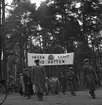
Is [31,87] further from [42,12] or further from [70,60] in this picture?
[42,12]

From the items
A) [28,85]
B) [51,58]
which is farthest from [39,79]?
[51,58]

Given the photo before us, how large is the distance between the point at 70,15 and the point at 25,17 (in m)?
8.26

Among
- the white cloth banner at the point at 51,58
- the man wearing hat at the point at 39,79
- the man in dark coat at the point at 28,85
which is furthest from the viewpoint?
the white cloth banner at the point at 51,58

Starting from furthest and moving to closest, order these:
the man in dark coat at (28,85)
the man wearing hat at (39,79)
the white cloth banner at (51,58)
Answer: the white cloth banner at (51,58) < the man in dark coat at (28,85) < the man wearing hat at (39,79)

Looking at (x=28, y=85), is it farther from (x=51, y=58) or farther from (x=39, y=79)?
(x=51, y=58)

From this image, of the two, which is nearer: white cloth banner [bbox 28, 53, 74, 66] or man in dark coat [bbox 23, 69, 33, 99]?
man in dark coat [bbox 23, 69, 33, 99]

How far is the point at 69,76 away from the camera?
656 inches

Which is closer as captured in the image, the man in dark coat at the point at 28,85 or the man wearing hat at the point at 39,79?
the man wearing hat at the point at 39,79

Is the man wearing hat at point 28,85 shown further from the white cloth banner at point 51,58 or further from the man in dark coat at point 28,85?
the white cloth banner at point 51,58

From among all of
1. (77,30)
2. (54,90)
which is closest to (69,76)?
(54,90)

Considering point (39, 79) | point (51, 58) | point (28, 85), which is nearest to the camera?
point (39, 79)

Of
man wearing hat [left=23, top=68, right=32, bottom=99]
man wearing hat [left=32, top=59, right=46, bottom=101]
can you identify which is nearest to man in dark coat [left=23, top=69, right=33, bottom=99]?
man wearing hat [left=23, top=68, right=32, bottom=99]

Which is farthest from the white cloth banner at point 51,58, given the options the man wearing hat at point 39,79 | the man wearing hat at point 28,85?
the man wearing hat at point 39,79

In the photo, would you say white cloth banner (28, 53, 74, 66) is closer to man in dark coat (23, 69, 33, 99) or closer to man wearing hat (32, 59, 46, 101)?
man in dark coat (23, 69, 33, 99)
